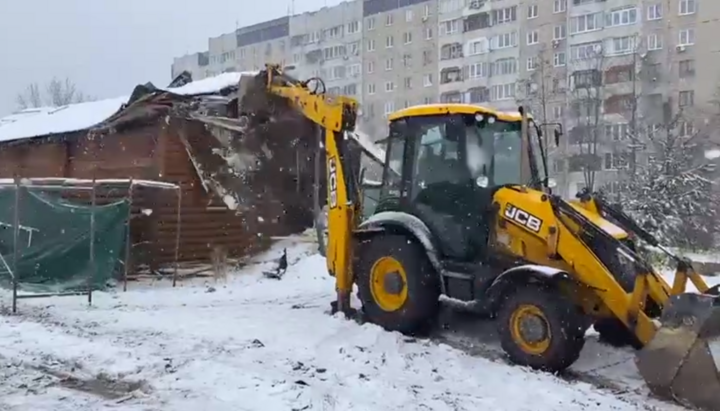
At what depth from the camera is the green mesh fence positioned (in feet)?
40.7

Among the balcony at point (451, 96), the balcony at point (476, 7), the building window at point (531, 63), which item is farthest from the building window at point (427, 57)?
the building window at point (531, 63)

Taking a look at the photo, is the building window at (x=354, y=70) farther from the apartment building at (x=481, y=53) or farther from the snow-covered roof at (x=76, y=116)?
the snow-covered roof at (x=76, y=116)

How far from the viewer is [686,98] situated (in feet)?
143

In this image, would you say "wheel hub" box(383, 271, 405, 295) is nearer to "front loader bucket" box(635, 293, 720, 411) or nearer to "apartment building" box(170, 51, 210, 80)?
"front loader bucket" box(635, 293, 720, 411)

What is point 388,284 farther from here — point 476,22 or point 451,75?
point 451,75

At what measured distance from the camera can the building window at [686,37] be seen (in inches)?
1706

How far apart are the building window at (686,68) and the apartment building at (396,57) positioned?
16.4 metres

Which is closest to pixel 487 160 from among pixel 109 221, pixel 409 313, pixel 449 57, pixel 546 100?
pixel 409 313

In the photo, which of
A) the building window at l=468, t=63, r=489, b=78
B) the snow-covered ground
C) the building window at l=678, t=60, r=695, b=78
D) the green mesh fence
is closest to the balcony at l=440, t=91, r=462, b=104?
the building window at l=468, t=63, r=489, b=78

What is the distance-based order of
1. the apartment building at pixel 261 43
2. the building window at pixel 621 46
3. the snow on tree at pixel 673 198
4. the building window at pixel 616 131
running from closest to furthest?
the snow on tree at pixel 673 198 → the building window at pixel 616 131 → the building window at pixel 621 46 → the apartment building at pixel 261 43

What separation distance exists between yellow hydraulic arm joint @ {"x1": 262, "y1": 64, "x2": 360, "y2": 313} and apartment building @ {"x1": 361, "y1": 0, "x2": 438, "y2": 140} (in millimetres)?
43985

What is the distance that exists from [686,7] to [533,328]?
4021 cm

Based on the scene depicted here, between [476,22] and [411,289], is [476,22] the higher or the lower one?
the higher one

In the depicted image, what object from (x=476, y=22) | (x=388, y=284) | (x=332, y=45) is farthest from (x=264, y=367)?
(x=332, y=45)
